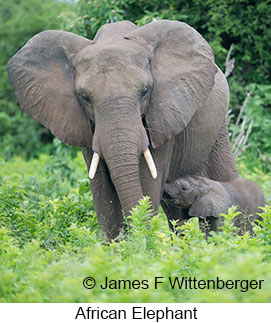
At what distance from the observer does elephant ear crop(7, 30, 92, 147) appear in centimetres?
594

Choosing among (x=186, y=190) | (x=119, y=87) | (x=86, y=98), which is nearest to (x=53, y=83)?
(x=86, y=98)

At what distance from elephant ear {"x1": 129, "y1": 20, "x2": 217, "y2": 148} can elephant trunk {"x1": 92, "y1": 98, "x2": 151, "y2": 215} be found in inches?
13.8

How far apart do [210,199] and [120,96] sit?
1.37 metres

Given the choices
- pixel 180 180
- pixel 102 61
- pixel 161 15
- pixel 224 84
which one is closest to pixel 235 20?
pixel 161 15

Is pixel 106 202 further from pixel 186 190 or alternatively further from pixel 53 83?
pixel 53 83

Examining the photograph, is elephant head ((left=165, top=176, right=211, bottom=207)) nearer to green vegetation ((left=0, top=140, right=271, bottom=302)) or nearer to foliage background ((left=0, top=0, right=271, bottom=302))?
foliage background ((left=0, top=0, right=271, bottom=302))

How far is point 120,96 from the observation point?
5504mm

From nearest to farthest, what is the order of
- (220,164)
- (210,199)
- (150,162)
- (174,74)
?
1. (150,162)
2. (174,74)
3. (210,199)
4. (220,164)

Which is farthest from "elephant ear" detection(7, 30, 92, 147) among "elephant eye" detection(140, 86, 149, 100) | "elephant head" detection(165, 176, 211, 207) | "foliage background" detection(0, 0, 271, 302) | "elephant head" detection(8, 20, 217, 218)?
"elephant head" detection(165, 176, 211, 207)

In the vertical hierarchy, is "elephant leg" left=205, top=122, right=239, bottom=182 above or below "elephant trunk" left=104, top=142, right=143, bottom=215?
below

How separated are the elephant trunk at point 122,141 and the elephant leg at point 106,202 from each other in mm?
515

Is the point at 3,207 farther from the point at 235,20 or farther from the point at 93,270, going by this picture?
the point at 235,20

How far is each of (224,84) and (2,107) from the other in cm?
973

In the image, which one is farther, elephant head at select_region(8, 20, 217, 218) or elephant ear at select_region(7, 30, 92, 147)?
elephant ear at select_region(7, 30, 92, 147)
